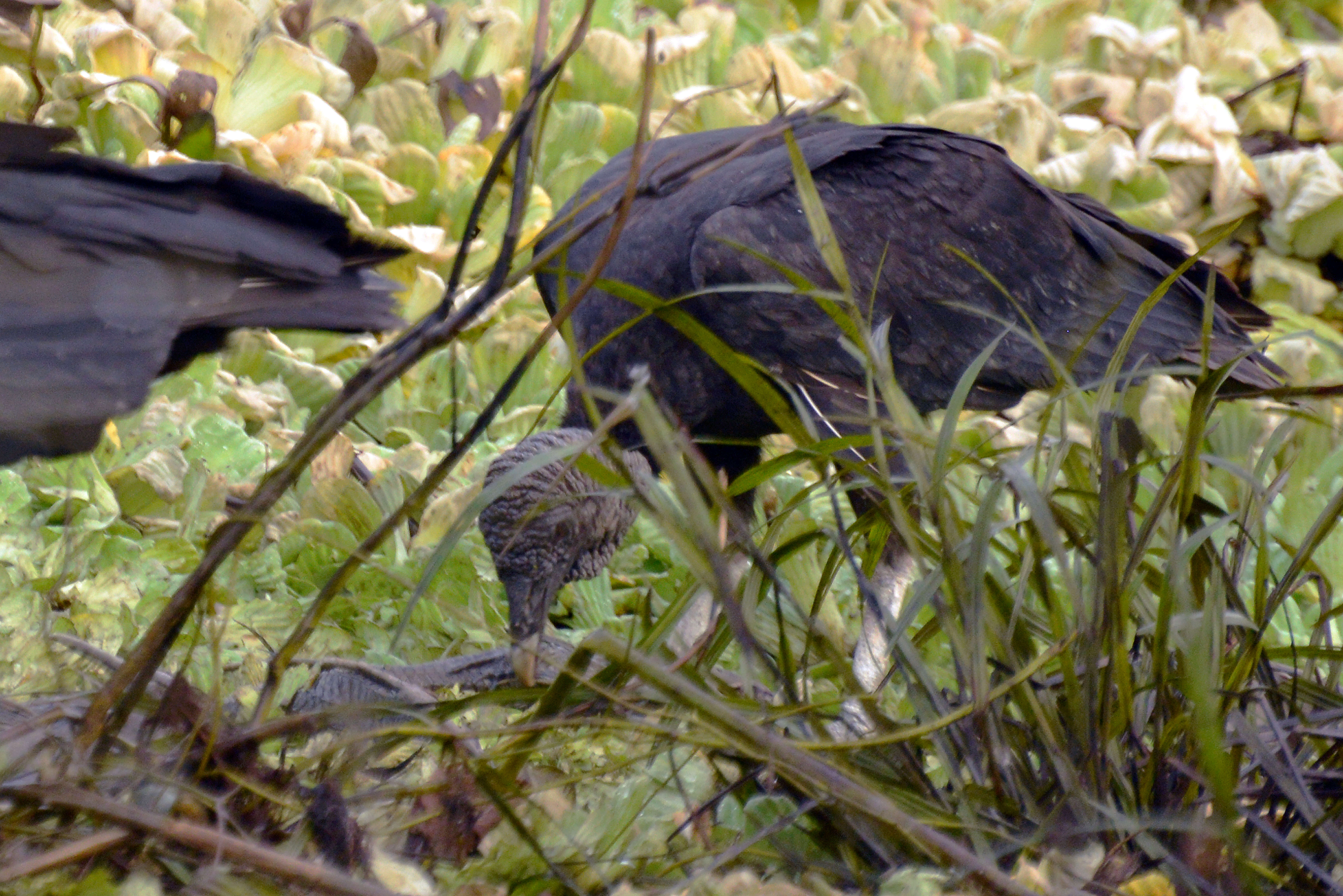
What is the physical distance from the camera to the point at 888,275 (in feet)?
9.77

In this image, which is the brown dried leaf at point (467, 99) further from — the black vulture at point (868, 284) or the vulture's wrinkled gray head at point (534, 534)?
the vulture's wrinkled gray head at point (534, 534)

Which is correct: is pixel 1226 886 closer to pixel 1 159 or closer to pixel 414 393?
pixel 1 159

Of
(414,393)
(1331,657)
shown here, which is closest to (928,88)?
(414,393)

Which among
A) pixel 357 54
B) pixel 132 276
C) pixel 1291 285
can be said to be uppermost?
pixel 132 276

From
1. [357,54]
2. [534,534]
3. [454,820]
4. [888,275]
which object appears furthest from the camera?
[357,54]

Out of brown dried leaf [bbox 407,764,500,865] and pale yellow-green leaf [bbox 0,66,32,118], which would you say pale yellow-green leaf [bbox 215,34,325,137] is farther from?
brown dried leaf [bbox 407,764,500,865]

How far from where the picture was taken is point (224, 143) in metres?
3.77

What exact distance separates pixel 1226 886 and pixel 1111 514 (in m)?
0.32

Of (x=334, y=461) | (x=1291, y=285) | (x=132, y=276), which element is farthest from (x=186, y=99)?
(x=1291, y=285)

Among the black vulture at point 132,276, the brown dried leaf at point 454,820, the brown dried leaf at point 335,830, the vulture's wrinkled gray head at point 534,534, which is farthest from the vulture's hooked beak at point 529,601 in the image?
the brown dried leaf at point 335,830

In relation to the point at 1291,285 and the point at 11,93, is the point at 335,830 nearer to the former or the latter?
the point at 11,93

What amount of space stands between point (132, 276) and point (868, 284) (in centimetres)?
170

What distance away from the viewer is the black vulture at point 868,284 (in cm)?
277

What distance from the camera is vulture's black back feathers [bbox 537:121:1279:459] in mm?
2789
